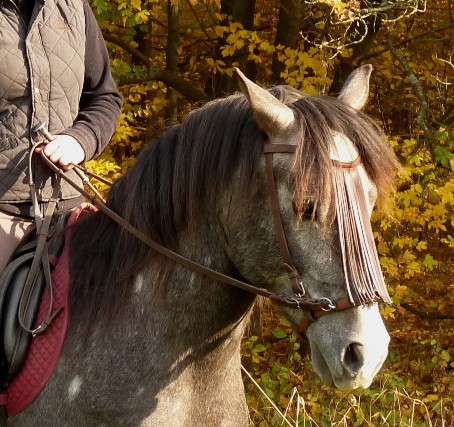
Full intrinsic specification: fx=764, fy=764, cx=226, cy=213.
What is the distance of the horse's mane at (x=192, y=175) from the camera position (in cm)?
275

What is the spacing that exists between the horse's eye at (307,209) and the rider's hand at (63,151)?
117cm

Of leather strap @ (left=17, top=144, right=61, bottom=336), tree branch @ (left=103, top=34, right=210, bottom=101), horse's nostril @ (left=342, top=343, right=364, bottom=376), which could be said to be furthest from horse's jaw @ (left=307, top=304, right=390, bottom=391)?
tree branch @ (left=103, top=34, right=210, bottom=101)

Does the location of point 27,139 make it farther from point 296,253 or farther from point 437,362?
point 437,362

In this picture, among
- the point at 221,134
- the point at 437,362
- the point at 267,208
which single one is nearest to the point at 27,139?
the point at 221,134

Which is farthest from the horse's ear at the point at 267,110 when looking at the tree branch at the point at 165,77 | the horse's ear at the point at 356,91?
the tree branch at the point at 165,77

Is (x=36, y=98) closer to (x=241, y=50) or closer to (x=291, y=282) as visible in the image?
(x=291, y=282)

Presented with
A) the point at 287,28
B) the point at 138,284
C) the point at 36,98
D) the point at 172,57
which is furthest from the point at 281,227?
the point at 172,57

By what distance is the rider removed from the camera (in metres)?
3.27

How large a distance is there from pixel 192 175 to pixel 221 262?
1.16ft

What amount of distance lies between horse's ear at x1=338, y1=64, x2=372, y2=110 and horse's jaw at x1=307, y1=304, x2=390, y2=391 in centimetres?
94

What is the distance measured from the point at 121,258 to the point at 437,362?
6.51 metres

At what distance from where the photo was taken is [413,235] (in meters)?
8.12

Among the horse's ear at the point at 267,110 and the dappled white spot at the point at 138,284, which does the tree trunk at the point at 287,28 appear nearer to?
the dappled white spot at the point at 138,284

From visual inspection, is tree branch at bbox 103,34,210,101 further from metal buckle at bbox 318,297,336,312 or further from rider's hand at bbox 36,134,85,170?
metal buckle at bbox 318,297,336,312
